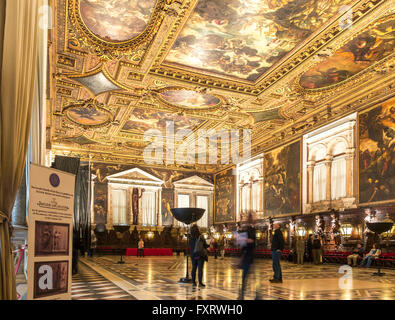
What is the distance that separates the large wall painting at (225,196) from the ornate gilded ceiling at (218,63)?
25.9 feet

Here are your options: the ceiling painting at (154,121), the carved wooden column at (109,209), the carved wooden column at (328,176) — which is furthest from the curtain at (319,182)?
the carved wooden column at (109,209)

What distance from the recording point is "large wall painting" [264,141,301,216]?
20406 millimetres

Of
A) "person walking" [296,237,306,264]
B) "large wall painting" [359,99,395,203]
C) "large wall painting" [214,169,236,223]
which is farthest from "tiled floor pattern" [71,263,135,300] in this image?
"large wall painting" [214,169,236,223]

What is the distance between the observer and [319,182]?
19.0m

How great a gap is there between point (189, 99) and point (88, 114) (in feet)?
19.5

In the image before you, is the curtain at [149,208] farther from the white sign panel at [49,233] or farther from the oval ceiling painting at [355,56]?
the white sign panel at [49,233]

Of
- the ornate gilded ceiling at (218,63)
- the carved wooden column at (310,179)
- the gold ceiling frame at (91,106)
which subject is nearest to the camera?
the ornate gilded ceiling at (218,63)

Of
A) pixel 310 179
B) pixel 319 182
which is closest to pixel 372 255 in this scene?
pixel 319 182

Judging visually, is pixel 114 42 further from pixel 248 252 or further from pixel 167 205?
pixel 167 205

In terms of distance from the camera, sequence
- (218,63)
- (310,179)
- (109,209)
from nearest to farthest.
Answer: (218,63), (310,179), (109,209)
